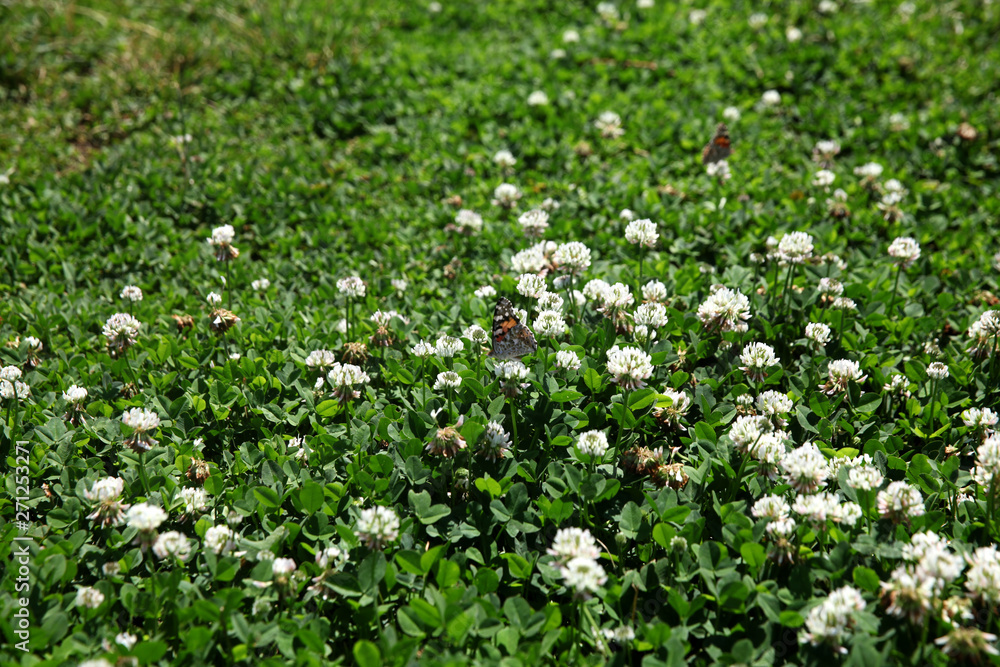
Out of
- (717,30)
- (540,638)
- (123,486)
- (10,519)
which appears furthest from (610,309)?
(717,30)

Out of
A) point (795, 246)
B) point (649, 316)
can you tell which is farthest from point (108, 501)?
point (795, 246)

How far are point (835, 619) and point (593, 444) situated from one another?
0.89 metres

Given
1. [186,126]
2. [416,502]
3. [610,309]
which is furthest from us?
[186,126]

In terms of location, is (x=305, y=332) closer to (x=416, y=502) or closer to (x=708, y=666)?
(x=416, y=502)

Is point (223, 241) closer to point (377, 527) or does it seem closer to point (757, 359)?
point (377, 527)

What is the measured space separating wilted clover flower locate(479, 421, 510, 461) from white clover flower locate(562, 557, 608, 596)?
657 millimetres

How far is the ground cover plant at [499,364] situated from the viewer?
2.27 metres

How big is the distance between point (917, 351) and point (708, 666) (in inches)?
81.1

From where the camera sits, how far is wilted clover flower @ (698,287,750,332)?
10.2 feet

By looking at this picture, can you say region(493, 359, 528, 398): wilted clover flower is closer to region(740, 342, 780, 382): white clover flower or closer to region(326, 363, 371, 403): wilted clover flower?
region(326, 363, 371, 403): wilted clover flower

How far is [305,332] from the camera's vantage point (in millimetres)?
3609

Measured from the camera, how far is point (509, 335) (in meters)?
2.87

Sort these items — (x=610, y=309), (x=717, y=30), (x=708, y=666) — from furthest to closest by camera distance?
(x=717, y=30)
(x=610, y=309)
(x=708, y=666)

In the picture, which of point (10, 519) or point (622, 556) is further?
point (10, 519)
